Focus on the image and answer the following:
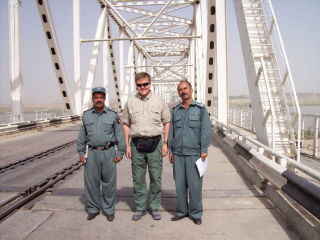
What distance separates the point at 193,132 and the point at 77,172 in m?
3.54

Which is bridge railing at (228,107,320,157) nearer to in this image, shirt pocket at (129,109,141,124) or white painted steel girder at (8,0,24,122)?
shirt pocket at (129,109,141,124)

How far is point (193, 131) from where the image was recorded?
364cm

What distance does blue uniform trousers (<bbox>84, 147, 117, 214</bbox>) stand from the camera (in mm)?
3734

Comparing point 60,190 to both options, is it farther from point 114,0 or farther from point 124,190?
point 114,0

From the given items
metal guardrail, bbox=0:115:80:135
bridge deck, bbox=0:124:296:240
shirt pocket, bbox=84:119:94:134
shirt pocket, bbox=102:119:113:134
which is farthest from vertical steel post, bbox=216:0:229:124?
metal guardrail, bbox=0:115:80:135

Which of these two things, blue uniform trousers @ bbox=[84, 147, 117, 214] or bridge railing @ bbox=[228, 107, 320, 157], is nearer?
blue uniform trousers @ bbox=[84, 147, 117, 214]

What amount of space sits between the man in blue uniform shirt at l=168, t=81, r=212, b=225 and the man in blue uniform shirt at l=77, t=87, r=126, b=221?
77cm

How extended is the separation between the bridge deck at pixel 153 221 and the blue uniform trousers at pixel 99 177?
188 mm

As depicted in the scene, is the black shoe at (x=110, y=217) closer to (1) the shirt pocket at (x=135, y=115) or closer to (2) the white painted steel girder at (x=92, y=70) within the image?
(1) the shirt pocket at (x=135, y=115)

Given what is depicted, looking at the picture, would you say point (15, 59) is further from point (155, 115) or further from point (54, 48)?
point (155, 115)

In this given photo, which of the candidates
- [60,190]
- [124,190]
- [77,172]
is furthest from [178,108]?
[77,172]

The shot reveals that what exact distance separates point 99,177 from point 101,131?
61 cm

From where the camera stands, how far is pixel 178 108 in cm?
377

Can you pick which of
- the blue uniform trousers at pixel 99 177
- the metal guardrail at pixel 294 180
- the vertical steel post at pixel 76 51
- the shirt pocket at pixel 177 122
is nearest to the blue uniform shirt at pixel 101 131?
the blue uniform trousers at pixel 99 177
